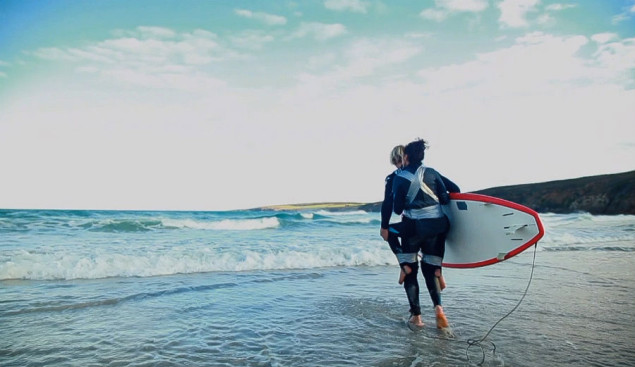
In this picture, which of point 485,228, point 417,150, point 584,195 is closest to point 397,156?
point 417,150

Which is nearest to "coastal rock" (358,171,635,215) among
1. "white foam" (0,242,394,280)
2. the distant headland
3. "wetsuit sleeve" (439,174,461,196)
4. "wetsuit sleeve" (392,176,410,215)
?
the distant headland

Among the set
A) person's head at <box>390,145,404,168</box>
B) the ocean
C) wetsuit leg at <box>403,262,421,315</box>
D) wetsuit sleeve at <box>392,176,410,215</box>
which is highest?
person's head at <box>390,145,404,168</box>

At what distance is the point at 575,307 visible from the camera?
4680mm

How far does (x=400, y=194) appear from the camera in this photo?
13.3ft

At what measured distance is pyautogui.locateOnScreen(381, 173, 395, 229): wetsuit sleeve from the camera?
4183mm

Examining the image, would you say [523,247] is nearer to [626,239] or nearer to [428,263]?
[428,263]

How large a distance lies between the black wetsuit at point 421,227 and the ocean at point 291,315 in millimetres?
422

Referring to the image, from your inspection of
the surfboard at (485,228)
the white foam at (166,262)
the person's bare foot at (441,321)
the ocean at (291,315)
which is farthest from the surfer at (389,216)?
the white foam at (166,262)

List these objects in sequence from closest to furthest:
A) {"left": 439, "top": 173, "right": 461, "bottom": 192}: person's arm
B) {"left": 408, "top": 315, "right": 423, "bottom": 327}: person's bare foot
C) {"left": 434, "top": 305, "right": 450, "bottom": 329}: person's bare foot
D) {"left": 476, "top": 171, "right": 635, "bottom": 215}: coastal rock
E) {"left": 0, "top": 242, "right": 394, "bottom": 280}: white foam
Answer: {"left": 434, "top": 305, "right": 450, "bottom": 329}: person's bare foot
{"left": 408, "top": 315, "right": 423, "bottom": 327}: person's bare foot
{"left": 439, "top": 173, "right": 461, "bottom": 192}: person's arm
{"left": 0, "top": 242, "right": 394, "bottom": 280}: white foam
{"left": 476, "top": 171, "right": 635, "bottom": 215}: coastal rock

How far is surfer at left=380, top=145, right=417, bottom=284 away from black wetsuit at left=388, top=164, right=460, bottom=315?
5 centimetres

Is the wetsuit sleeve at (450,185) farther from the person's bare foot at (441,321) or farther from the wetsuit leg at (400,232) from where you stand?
the person's bare foot at (441,321)

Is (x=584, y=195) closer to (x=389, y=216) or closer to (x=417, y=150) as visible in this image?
(x=417, y=150)

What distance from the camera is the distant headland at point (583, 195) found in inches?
1287

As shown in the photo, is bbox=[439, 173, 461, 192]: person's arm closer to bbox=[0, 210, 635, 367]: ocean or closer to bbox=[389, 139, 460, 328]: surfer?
bbox=[389, 139, 460, 328]: surfer
